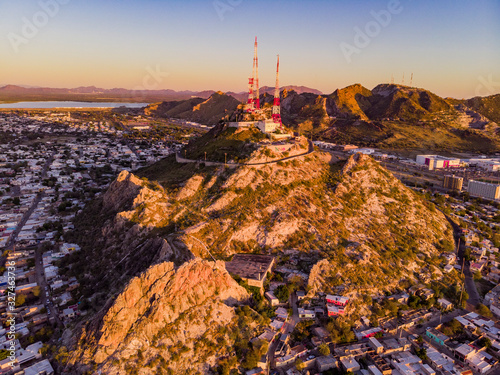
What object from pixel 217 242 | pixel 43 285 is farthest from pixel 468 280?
pixel 43 285

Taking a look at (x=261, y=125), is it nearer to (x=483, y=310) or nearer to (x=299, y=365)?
(x=483, y=310)

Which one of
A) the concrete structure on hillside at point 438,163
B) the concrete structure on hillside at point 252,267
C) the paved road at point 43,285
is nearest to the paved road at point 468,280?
the concrete structure on hillside at point 252,267

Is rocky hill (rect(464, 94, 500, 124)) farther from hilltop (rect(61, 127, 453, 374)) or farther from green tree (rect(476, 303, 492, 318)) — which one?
green tree (rect(476, 303, 492, 318))

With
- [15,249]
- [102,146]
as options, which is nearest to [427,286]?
[15,249]

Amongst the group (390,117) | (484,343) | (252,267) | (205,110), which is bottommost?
(484,343)

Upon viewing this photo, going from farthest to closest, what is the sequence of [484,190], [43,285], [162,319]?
[484,190], [43,285], [162,319]

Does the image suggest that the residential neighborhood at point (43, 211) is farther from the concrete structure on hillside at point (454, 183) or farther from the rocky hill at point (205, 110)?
the concrete structure on hillside at point (454, 183)
